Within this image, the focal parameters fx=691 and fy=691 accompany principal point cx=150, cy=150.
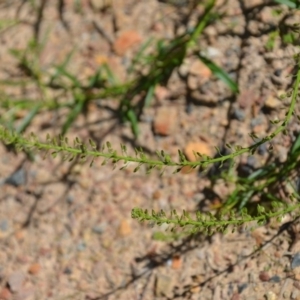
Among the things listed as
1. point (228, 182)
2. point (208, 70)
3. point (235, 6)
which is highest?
point (235, 6)

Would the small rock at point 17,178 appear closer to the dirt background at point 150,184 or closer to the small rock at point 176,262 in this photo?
the dirt background at point 150,184

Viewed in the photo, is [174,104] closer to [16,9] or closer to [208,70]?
[208,70]

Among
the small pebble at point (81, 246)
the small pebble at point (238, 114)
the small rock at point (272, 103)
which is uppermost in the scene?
the small rock at point (272, 103)

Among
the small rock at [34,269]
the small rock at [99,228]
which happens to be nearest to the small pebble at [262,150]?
the small rock at [99,228]

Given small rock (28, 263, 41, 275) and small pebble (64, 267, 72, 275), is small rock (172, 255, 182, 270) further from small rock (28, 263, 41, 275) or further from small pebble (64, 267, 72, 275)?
small rock (28, 263, 41, 275)

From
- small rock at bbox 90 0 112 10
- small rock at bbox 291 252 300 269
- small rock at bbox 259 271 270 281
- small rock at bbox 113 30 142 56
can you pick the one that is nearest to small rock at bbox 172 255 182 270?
small rock at bbox 259 271 270 281

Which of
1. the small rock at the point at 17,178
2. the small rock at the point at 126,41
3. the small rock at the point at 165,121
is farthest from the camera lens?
the small rock at the point at 126,41

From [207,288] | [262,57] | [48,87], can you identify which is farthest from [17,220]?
[262,57]
